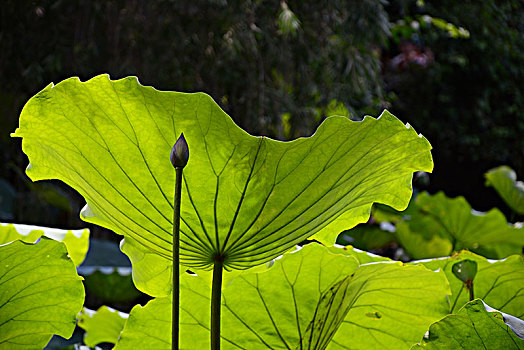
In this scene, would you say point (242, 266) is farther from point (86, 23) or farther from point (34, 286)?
point (86, 23)

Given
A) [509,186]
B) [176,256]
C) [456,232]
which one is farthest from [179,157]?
[509,186]

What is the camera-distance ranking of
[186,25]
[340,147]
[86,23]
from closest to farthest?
[340,147], [86,23], [186,25]

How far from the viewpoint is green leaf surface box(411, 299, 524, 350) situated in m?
0.36

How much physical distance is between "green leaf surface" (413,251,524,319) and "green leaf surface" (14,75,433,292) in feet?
0.60

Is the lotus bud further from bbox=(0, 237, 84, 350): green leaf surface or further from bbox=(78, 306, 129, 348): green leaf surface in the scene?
bbox=(78, 306, 129, 348): green leaf surface

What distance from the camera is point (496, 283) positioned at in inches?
21.6

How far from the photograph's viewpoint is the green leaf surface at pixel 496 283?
1.76 ft

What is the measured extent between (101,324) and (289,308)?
0.37 metres

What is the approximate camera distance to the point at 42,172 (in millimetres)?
405

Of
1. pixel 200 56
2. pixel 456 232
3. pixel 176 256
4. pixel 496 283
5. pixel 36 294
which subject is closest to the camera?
pixel 176 256

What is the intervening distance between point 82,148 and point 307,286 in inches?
8.3

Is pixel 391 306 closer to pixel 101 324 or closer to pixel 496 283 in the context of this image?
pixel 496 283

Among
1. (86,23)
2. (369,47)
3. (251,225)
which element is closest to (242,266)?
(251,225)

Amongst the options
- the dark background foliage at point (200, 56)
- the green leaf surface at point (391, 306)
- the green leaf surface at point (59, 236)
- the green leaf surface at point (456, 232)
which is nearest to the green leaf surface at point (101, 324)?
the green leaf surface at point (59, 236)
